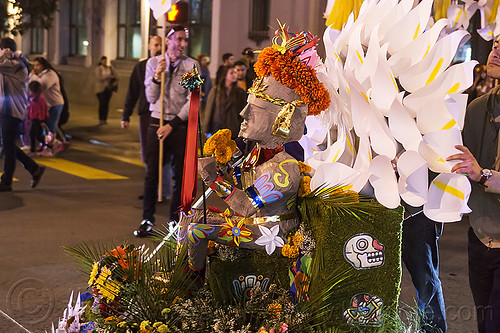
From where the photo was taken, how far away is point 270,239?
388 centimetres

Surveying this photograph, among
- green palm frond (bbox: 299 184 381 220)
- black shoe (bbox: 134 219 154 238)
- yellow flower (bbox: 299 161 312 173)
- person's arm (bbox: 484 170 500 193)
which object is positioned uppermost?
yellow flower (bbox: 299 161 312 173)

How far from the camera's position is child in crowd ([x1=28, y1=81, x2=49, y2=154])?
14.4 meters

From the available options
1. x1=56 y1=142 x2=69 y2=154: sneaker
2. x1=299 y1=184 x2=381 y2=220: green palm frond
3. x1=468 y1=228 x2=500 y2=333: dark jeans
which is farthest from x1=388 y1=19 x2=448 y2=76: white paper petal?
x1=56 y1=142 x2=69 y2=154: sneaker

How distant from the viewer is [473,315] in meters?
6.22

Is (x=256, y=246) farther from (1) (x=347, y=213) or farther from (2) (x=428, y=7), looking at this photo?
(2) (x=428, y=7)

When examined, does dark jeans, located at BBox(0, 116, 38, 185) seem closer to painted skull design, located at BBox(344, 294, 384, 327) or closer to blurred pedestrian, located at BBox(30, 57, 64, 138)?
blurred pedestrian, located at BBox(30, 57, 64, 138)

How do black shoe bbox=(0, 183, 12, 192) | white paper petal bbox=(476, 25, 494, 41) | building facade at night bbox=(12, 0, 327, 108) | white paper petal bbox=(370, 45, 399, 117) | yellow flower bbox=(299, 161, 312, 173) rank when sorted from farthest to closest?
building facade at night bbox=(12, 0, 327, 108) → black shoe bbox=(0, 183, 12, 192) → white paper petal bbox=(476, 25, 494, 41) → yellow flower bbox=(299, 161, 312, 173) → white paper petal bbox=(370, 45, 399, 117)

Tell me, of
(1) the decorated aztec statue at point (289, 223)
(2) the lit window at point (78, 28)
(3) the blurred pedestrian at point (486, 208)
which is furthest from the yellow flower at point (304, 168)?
(2) the lit window at point (78, 28)

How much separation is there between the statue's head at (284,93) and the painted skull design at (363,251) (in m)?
0.62

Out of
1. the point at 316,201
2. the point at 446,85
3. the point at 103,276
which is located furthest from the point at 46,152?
the point at 446,85

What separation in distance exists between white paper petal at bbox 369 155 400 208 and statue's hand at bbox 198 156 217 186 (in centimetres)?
79

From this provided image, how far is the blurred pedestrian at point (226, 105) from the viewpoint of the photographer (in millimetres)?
11930

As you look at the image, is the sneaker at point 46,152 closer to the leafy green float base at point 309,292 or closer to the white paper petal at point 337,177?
the leafy green float base at point 309,292

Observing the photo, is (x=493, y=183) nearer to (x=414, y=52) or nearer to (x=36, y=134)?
(x=414, y=52)
